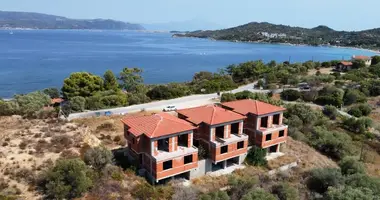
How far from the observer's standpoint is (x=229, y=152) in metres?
26.9

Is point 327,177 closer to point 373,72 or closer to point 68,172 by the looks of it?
point 68,172

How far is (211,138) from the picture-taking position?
26391 millimetres

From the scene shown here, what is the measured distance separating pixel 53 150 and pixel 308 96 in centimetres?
5170

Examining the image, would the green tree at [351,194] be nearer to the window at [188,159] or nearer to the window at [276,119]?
the window at [276,119]

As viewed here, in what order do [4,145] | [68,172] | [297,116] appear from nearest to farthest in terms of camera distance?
1. [68,172]
2. [4,145]
3. [297,116]

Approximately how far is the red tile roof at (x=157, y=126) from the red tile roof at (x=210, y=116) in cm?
154

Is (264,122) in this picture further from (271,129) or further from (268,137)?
(268,137)

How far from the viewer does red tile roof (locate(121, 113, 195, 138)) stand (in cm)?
2352

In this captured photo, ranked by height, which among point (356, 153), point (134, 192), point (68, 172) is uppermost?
point (68, 172)

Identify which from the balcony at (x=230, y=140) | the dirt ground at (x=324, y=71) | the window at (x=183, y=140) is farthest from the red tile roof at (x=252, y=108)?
the dirt ground at (x=324, y=71)

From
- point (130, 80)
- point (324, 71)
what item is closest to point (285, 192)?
point (130, 80)

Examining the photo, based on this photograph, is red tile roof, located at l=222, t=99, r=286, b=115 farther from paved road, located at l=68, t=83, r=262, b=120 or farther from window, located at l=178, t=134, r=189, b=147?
paved road, located at l=68, t=83, r=262, b=120

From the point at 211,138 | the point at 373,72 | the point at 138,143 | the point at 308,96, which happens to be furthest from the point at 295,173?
the point at 373,72

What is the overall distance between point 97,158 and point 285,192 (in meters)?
13.7
